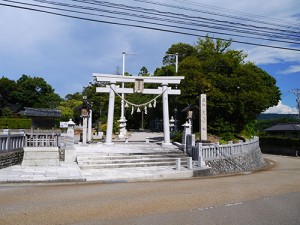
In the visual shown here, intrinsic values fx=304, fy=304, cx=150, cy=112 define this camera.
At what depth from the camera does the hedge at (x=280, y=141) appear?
41656mm

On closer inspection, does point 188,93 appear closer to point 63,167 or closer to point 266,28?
point 266,28

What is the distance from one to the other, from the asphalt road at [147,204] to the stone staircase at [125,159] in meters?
4.59

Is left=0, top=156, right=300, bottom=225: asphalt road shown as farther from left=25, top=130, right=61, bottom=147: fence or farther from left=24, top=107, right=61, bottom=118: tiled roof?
left=24, top=107, right=61, bottom=118: tiled roof

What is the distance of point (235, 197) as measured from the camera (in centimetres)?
889

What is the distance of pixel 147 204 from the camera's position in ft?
25.8

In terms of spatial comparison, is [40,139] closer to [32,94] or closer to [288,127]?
[288,127]

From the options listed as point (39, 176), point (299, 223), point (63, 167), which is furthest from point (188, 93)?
point (299, 223)

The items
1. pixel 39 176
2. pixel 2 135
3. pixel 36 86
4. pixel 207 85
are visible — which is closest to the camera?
pixel 39 176

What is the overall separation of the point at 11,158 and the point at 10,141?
83 cm

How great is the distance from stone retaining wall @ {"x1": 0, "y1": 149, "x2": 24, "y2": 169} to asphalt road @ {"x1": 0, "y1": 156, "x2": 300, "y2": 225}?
3.60 meters

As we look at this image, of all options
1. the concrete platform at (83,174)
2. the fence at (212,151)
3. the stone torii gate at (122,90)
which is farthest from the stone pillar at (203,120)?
the concrete platform at (83,174)

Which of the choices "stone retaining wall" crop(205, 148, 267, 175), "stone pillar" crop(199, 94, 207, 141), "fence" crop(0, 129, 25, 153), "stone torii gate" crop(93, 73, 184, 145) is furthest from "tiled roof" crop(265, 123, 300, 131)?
"fence" crop(0, 129, 25, 153)

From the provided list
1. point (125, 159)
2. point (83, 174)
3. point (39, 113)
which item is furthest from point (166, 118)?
point (83, 174)

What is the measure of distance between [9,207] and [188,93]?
78.3ft
